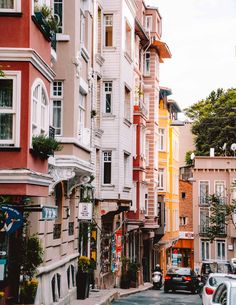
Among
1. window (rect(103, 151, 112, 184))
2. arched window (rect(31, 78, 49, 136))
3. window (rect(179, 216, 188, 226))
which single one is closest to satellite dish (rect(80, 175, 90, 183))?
arched window (rect(31, 78, 49, 136))

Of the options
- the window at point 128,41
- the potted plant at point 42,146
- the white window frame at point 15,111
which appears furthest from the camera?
the window at point 128,41

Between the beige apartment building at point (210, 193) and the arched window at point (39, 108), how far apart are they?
4669cm

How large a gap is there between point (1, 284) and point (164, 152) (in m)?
43.5

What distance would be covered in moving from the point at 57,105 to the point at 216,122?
173 ft

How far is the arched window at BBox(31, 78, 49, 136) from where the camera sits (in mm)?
17594

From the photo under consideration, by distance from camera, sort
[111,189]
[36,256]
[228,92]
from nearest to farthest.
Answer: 1. [36,256]
2. [111,189]
3. [228,92]

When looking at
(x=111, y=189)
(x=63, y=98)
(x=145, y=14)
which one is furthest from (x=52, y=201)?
(x=145, y=14)

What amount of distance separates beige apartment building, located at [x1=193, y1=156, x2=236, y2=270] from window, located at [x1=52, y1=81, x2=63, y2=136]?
1675 inches

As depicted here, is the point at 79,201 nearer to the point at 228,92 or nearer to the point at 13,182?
the point at 13,182

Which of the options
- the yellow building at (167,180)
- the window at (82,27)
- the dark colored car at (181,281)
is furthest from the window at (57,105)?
the yellow building at (167,180)

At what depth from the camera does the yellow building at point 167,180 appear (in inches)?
2381

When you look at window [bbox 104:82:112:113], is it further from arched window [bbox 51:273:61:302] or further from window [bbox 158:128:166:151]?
window [bbox 158:128:166:151]

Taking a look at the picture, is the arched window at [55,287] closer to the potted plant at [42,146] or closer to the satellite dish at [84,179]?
the satellite dish at [84,179]

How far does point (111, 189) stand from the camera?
114 feet
